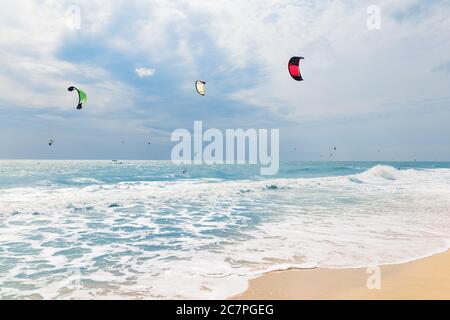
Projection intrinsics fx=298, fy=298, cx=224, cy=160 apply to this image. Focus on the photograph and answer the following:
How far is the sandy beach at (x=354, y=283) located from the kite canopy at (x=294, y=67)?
818cm

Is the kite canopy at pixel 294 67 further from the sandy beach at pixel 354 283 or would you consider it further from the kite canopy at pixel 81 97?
the kite canopy at pixel 81 97

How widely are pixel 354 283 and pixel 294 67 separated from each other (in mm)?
9380

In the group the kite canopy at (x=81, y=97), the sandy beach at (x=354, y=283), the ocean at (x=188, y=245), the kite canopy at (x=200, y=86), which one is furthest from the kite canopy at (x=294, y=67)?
the kite canopy at (x=81, y=97)

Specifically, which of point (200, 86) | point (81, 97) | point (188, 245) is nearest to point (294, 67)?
point (200, 86)

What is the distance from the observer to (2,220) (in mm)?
11703

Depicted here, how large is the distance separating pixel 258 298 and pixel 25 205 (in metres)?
15.1

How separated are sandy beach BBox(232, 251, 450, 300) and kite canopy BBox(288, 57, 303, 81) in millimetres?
8179

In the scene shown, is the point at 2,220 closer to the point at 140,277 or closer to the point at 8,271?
the point at 8,271

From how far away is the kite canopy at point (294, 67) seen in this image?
12.1m

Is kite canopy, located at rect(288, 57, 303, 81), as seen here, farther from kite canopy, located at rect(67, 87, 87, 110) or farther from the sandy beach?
kite canopy, located at rect(67, 87, 87, 110)

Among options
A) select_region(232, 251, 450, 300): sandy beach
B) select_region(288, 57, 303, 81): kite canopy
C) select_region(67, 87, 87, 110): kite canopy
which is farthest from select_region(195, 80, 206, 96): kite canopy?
select_region(232, 251, 450, 300): sandy beach

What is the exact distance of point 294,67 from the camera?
40.6 feet

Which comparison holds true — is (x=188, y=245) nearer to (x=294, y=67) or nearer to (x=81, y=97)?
(x=294, y=67)

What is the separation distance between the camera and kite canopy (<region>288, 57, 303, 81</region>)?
1211 centimetres
